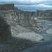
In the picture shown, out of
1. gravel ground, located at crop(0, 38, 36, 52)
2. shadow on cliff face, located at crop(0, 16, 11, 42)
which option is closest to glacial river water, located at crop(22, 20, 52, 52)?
gravel ground, located at crop(0, 38, 36, 52)

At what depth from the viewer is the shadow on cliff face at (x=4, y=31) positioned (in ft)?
9.58

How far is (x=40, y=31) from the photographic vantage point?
3025 millimetres

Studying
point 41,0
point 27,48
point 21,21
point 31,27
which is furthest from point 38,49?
point 41,0

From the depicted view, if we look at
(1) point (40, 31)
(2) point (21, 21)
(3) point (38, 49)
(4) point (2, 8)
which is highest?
(4) point (2, 8)

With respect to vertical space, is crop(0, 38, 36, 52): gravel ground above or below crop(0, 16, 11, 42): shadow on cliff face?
below

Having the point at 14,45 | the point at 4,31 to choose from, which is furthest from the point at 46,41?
the point at 4,31

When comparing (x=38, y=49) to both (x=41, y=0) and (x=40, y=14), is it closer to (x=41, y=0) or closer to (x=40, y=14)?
(x=40, y=14)

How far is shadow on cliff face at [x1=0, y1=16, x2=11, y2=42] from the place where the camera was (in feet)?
9.58

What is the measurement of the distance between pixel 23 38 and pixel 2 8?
687 mm

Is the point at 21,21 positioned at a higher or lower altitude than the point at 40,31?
higher

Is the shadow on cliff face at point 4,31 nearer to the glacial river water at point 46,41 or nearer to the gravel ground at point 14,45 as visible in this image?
the gravel ground at point 14,45

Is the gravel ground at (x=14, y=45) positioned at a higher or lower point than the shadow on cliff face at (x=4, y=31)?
lower

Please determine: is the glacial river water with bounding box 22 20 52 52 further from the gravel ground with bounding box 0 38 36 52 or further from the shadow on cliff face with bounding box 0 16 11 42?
the shadow on cliff face with bounding box 0 16 11 42

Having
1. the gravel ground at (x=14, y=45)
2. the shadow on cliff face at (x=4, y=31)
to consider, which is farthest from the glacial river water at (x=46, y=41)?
the shadow on cliff face at (x=4, y=31)
